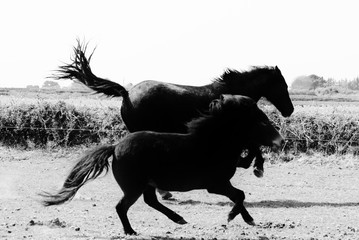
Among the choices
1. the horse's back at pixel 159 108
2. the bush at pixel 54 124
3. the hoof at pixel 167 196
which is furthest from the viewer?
the bush at pixel 54 124

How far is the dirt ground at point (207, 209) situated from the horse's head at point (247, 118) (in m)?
1.13

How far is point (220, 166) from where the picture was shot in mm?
7539

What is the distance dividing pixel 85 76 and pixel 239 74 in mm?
2753

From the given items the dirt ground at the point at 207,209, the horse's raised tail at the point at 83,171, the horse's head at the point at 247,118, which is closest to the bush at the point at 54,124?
the dirt ground at the point at 207,209

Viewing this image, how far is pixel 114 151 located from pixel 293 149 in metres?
9.27

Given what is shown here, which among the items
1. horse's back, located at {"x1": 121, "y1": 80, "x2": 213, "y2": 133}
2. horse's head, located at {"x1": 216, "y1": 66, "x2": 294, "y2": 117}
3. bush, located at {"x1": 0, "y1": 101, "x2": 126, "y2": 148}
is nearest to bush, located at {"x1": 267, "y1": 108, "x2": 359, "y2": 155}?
horse's head, located at {"x1": 216, "y1": 66, "x2": 294, "y2": 117}

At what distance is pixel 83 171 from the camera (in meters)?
7.55

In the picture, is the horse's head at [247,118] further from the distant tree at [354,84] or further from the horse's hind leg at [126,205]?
the distant tree at [354,84]

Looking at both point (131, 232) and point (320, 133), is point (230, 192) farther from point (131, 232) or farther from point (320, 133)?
point (320, 133)

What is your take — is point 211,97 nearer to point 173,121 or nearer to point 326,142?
point 173,121

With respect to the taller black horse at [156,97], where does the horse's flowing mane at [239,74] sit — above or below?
above

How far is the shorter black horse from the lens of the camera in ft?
23.5

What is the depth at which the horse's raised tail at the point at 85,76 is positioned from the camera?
414 inches

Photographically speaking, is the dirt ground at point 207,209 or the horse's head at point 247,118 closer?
the dirt ground at point 207,209
